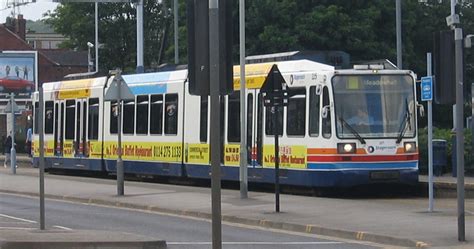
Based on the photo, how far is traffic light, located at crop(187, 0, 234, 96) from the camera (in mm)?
9523

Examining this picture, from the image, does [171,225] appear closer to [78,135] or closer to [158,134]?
[158,134]

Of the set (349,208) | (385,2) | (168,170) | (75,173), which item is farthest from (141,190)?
(385,2)

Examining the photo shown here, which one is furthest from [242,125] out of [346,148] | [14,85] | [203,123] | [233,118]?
[14,85]

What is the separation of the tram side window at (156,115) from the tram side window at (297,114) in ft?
21.0

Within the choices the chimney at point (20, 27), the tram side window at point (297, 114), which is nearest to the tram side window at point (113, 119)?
the tram side window at point (297, 114)

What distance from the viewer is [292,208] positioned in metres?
21.4

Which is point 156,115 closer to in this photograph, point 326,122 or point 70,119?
point 70,119

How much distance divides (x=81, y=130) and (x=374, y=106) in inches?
541

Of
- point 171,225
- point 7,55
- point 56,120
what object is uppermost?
point 7,55

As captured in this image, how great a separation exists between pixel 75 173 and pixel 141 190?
35.2ft

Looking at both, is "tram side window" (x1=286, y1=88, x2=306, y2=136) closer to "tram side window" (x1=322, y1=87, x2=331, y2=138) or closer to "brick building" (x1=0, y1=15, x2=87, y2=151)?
"tram side window" (x1=322, y1=87, x2=331, y2=138)

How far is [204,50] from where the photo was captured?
9539mm

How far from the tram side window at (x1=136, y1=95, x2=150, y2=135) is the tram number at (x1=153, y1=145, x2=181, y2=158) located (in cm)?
87

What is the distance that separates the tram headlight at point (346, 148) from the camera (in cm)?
2344
